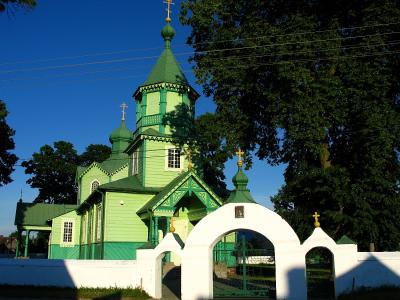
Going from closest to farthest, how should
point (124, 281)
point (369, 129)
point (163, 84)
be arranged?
point (124, 281) → point (369, 129) → point (163, 84)

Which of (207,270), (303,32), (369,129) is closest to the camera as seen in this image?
(207,270)

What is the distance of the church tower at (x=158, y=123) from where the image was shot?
2395 centimetres

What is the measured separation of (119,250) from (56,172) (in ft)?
126

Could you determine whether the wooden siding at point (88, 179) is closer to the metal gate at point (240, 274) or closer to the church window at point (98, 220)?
the church window at point (98, 220)

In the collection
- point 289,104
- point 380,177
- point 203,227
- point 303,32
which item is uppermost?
point 303,32

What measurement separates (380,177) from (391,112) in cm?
237

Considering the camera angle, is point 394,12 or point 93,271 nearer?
point 93,271

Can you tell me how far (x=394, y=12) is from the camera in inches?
630

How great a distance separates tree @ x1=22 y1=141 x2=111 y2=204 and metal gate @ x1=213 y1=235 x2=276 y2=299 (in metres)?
37.1

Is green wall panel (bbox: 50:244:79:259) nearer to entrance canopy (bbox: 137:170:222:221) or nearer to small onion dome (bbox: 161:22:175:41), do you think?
entrance canopy (bbox: 137:170:222:221)

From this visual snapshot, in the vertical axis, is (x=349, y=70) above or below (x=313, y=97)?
above

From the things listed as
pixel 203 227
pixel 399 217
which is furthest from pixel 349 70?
pixel 203 227

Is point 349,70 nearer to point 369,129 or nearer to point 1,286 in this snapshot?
point 369,129

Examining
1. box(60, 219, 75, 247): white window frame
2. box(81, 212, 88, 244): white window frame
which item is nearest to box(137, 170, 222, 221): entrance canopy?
box(81, 212, 88, 244): white window frame
